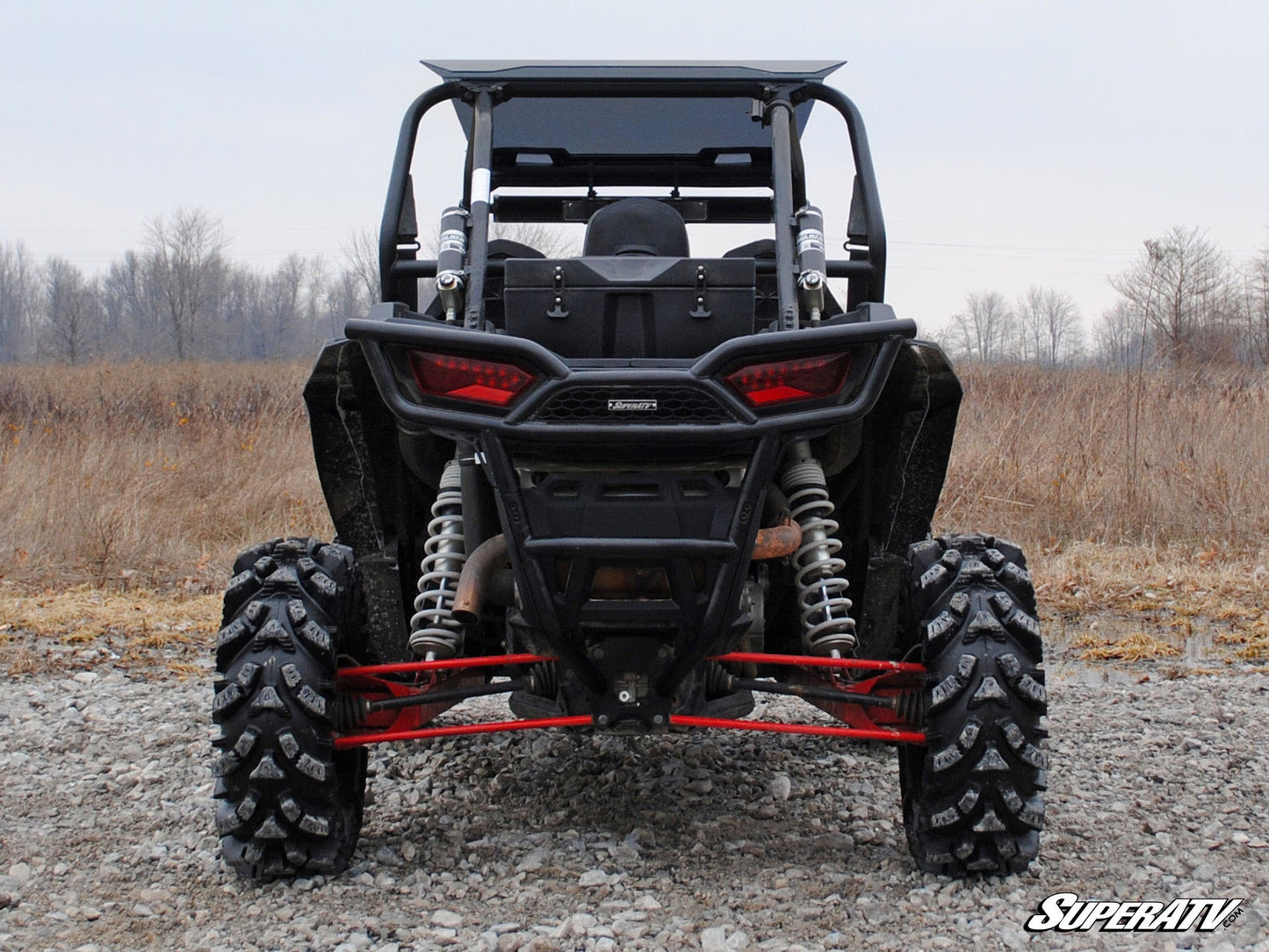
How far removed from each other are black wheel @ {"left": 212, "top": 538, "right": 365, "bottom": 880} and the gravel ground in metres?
0.10

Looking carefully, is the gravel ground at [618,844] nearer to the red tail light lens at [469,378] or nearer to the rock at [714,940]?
the rock at [714,940]

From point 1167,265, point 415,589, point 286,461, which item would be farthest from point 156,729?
point 1167,265

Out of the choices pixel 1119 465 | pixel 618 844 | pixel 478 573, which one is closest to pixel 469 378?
pixel 478 573

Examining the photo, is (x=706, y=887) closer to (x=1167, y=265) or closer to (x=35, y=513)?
(x=35, y=513)

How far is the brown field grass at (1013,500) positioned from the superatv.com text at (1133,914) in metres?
3.30

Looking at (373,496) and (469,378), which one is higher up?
(469,378)

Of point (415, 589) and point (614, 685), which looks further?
point (415, 589)

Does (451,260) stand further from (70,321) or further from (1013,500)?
(70,321)

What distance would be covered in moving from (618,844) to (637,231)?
1.61 meters

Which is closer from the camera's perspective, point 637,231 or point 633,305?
point 633,305

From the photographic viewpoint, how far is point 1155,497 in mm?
8344

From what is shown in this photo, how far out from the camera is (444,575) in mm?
3096

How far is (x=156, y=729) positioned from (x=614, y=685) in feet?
7.34

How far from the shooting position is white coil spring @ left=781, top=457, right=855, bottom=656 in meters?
3.07
